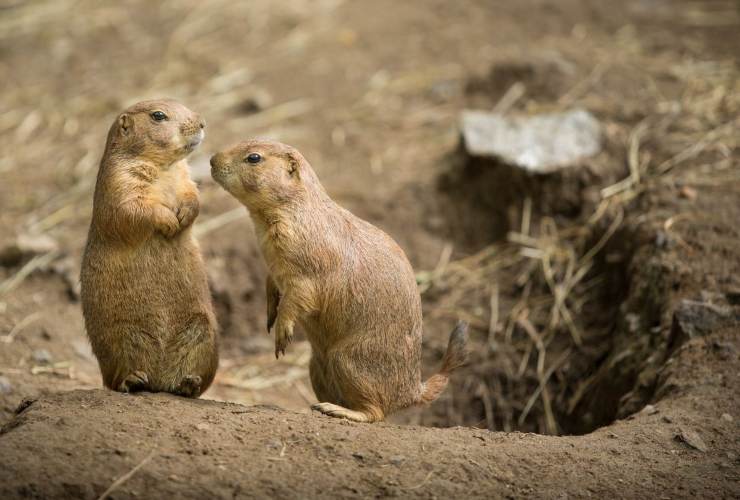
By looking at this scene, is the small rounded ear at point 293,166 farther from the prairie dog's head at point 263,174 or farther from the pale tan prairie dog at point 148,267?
the pale tan prairie dog at point 148,267

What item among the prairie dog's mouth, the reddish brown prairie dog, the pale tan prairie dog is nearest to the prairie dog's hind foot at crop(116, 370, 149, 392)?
the pale tan prairie dog

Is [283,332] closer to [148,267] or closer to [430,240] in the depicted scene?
[148,267]

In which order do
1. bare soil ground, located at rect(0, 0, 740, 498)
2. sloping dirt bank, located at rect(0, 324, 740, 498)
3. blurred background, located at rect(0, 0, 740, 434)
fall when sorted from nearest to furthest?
sloping dirt bank, located at rect(0, 324, 740, 498), bare soil ground, located at rect(0, 0, 740, 498), blurred background, located at rect(0, 0, 740, 434)

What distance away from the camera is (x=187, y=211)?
507 cm

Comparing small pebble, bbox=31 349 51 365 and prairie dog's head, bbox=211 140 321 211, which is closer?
prairie dog's head, bbox=211 140 321 211

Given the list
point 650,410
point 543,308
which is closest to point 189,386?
point 650,410

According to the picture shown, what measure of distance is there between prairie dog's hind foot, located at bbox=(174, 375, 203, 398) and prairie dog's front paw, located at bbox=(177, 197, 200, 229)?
855 millimetres

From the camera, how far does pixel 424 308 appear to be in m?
7.38

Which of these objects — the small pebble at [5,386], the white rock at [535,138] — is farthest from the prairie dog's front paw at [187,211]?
the white rock at [535,138]

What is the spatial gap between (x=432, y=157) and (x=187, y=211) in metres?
3.82

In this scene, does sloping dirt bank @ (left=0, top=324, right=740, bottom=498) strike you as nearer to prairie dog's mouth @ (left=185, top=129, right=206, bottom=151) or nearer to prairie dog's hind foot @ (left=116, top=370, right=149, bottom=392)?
prairie dog's hind foot @ (left=116, top=370, right=149, bottom=392)

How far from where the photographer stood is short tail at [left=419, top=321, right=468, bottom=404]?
5.22 meters

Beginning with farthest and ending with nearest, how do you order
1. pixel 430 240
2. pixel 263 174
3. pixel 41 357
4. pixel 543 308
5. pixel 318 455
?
pixel 430 240, pixel 543 308, pixel 41 357, pixel 263 174, pixel 318 455

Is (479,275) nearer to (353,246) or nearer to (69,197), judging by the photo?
(353,246)
